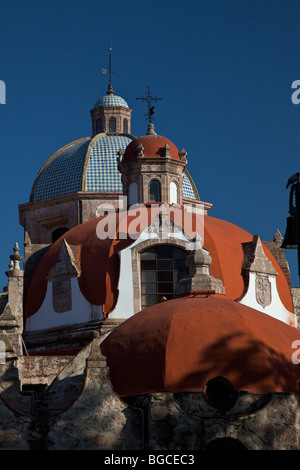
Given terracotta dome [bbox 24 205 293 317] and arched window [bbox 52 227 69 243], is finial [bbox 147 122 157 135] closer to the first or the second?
terracotta dome [bbox 24 205 293 317]

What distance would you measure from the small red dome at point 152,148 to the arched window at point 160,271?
4.98 meters

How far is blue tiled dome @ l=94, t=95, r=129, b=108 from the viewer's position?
4997 centimetres

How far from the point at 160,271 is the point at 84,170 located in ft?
40.9

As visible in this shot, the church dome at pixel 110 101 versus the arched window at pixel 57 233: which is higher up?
the church dome at pixel 110 101

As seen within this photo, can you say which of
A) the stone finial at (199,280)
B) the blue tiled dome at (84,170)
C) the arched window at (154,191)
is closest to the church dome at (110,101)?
the blue tiled dome at (84,170)

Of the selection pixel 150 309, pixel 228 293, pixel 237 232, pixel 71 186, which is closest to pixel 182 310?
pixel 150 309

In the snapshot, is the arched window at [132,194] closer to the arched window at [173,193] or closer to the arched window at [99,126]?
the arched window at [173,193]

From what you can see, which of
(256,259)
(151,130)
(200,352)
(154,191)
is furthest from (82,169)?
(200,352)

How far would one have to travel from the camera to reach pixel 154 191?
127 feet

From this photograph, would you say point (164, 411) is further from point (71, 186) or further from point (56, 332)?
point (71, 186)

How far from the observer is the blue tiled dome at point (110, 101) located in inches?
1967

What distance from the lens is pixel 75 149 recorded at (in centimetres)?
4788

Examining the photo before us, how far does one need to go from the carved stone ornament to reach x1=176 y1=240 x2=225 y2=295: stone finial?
4.88 m
